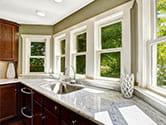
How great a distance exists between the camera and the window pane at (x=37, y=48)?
3.23m

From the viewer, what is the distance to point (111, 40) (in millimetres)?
1844

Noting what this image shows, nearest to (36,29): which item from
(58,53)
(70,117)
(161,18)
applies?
(58,53)

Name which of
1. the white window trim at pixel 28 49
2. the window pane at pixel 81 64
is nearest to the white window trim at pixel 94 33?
the window pane at pixel 81 64

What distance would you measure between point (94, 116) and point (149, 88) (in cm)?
78

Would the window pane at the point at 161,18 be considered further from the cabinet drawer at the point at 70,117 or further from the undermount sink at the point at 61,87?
the undermount sink at the point at 61,87

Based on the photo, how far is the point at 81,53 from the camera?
2357mm

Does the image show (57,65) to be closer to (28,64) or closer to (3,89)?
(28,64)

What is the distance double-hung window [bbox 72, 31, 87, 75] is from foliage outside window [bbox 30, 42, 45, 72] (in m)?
1.19

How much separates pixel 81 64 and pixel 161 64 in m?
1.58

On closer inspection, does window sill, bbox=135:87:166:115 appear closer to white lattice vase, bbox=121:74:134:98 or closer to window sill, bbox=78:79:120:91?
white lattice vase, bbox=121:74:134:98

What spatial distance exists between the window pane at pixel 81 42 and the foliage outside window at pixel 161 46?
4.71ft

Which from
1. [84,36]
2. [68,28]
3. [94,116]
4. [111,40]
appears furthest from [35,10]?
[94,116]

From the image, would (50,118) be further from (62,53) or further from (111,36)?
(62,53)

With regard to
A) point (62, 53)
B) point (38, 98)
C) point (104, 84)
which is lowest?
point (38, 98)
